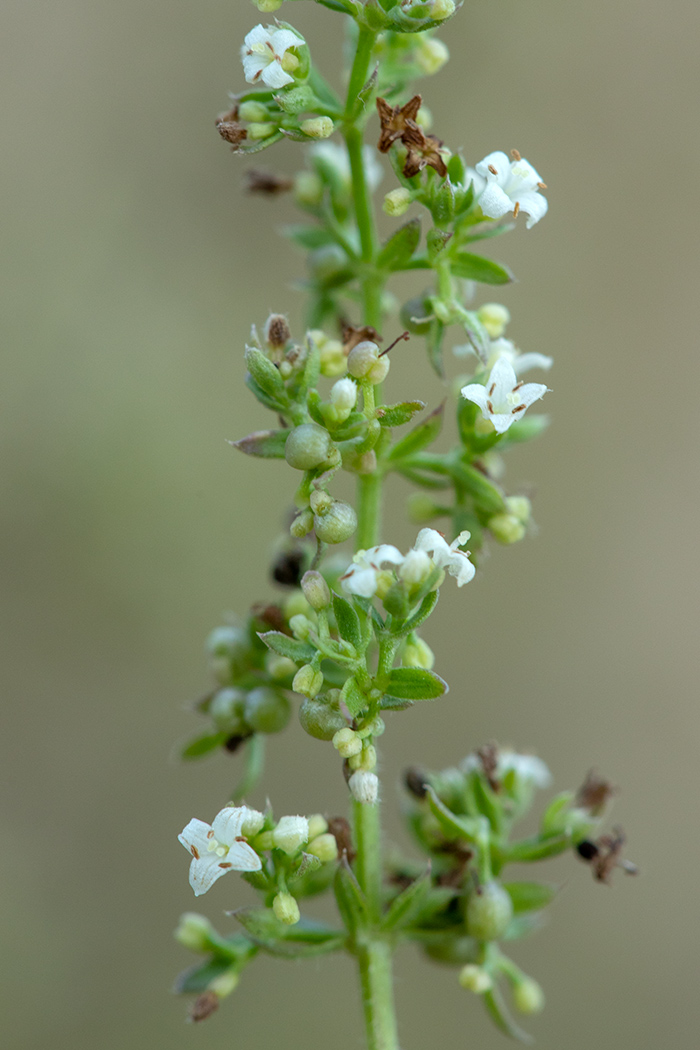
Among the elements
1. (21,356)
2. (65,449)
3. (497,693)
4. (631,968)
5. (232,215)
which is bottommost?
(631,968)

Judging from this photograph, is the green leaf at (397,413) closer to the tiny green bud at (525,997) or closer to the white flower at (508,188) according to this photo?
the white flower at (508,188)

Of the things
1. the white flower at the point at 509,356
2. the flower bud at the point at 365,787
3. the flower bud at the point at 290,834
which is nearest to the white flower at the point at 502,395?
the white flower at the point at 509,356

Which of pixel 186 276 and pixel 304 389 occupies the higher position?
pixel 186 276

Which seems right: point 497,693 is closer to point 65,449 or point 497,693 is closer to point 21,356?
point 65,449

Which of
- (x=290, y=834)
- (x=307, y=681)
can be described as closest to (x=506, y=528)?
(x=307, y=681)

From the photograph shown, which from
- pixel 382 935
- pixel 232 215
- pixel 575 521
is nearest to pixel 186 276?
pixel 232 215

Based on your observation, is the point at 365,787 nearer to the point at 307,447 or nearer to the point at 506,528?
the point at 307,447

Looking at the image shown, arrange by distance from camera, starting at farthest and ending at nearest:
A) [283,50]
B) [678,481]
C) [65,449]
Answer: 1. [678,481]
2. [65,449]
3. [283,50]
